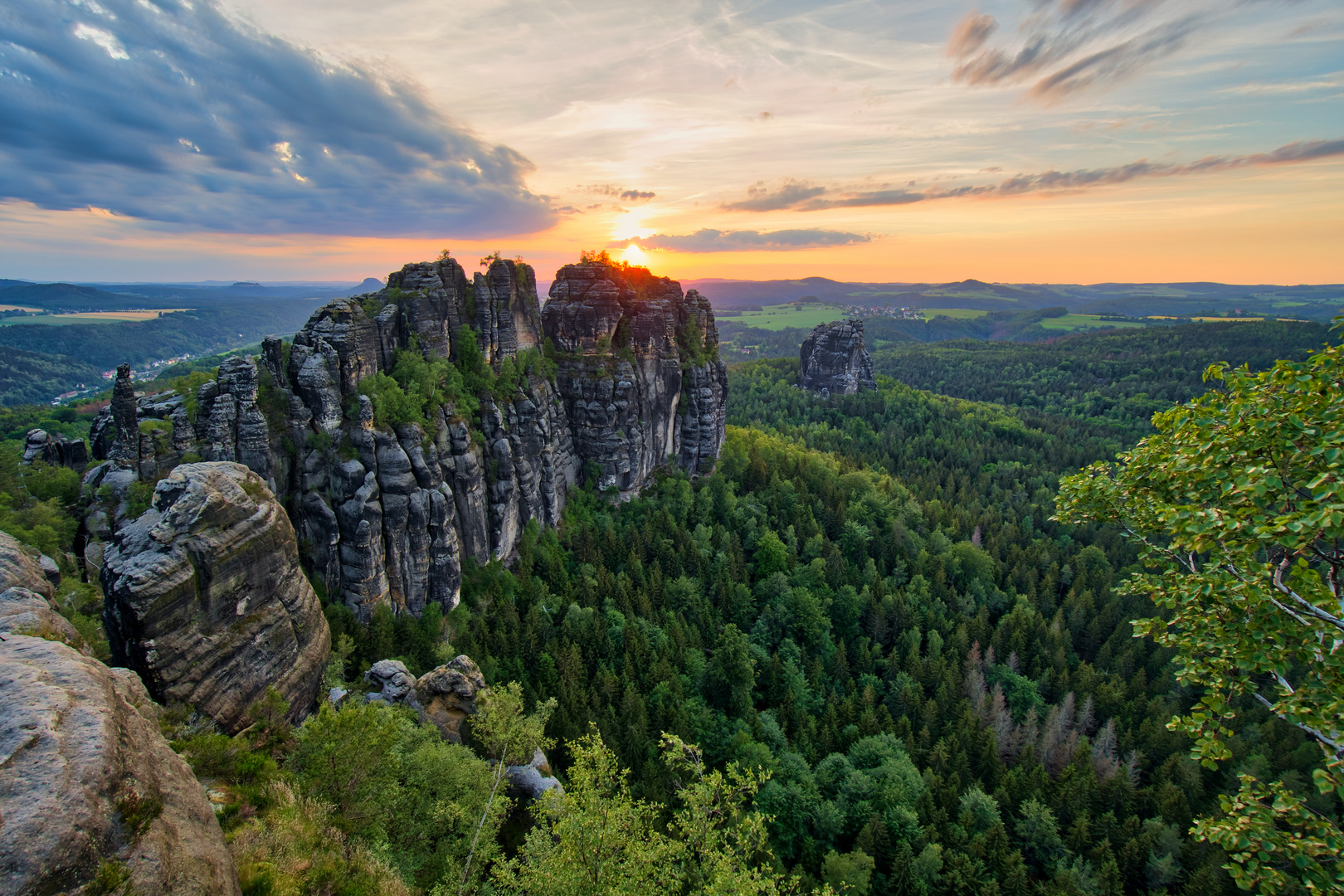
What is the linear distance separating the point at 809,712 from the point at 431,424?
1417 inches

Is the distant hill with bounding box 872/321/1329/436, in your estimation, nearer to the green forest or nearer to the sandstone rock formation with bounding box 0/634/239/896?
the green forest

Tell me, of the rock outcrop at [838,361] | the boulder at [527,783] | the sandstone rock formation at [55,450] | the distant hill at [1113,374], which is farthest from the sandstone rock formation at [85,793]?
the distant hill at [1113,374]

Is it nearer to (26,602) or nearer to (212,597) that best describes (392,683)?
(212,597)

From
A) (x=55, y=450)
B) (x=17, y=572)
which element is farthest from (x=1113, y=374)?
(x=55, y=450)

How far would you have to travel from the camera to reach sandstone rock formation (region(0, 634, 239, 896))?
7262mm

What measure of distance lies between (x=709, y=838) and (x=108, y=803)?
15.8 m

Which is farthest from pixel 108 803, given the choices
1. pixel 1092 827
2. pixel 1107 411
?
pixel 1107 411

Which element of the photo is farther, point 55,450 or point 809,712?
point 809,712

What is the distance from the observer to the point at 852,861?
30344mm

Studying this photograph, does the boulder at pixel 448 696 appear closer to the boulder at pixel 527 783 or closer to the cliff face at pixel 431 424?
the boulder at pixel 527 783

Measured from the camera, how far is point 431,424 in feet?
132

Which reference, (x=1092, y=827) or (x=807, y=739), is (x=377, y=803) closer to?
(x=807, y=739)

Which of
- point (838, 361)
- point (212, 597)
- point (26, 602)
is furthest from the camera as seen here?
point (838, 361)

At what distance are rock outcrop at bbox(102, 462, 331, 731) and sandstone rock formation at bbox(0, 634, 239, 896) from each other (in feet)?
35.4
